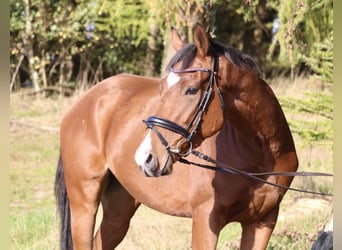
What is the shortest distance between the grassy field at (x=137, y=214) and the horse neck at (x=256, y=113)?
1.80 meters

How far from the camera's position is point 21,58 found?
1262cm

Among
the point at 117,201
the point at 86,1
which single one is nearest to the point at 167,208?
the point at 117,201

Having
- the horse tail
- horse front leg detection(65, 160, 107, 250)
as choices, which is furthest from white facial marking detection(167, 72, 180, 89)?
the horse tail

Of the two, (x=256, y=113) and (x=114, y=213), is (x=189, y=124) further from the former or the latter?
(x=114, y=213)

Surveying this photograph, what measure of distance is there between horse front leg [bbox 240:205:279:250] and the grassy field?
1.45 meters

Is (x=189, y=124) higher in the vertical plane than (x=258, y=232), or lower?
higher

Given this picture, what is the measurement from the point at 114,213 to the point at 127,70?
35.0ft

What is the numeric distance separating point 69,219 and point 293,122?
2.71m

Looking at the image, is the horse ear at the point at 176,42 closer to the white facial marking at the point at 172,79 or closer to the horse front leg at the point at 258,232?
the white facial marking at the point at 172,79

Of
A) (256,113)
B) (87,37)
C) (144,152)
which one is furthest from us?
(87,37)

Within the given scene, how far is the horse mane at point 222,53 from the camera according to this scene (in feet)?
8.11

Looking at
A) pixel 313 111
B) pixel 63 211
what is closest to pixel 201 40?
pixel 63 211

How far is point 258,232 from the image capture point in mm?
3000

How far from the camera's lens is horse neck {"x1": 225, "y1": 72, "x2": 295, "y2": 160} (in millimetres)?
2646
